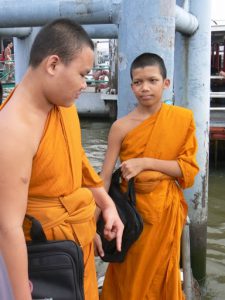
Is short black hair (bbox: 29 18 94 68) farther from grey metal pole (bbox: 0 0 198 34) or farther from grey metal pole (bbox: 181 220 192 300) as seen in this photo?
grey metal pole (bbox: 181 220 192 300)

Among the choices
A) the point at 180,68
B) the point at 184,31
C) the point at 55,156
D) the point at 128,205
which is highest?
the point at 184,31

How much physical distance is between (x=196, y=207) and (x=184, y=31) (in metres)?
1.52

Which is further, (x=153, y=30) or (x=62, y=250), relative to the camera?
(x=153, y=30)

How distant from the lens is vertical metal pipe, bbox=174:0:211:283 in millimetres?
3543

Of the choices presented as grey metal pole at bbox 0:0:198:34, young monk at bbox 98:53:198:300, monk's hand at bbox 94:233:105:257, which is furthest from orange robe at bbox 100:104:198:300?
grey metal pole at bbox 0:0:198:34

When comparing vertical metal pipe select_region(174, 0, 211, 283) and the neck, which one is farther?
vertical metal pipe select_region(174, 0, 211, 283)

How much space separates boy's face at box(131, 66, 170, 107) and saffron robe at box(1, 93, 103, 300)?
688mm

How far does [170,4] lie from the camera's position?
2.54m

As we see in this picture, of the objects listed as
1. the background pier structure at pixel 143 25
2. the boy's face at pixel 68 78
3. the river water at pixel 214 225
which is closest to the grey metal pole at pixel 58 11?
the background pier structure at pixel 143 25

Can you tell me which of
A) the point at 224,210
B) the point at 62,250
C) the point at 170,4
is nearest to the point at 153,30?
the point at 170,4

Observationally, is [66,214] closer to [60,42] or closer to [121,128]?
[60,42]

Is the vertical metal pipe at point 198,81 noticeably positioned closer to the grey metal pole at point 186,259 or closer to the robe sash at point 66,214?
the grey metal pole at point 186,259

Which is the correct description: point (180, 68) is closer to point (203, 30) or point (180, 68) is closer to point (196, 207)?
point (203, 30)

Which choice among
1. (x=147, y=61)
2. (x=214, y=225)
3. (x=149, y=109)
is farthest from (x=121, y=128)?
(x=214, y=225)
